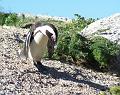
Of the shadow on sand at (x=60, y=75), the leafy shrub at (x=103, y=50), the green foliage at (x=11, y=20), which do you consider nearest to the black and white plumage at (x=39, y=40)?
the shadow on sand at (x=60, y=75)

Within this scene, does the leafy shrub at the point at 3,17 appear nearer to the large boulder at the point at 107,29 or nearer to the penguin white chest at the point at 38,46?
the large boulder at the point at 107,29

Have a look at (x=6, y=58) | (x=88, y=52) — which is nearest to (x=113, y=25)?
(x=88, y=52)

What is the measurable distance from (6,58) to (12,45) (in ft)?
3.72

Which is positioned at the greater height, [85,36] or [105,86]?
[85,36]

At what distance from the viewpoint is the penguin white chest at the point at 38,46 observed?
32.5ft

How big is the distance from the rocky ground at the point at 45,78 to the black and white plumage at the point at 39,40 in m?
0.23

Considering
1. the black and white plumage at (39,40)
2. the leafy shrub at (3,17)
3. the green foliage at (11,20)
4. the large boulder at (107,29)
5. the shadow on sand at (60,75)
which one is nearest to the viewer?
the black and white plumage at (39,40)

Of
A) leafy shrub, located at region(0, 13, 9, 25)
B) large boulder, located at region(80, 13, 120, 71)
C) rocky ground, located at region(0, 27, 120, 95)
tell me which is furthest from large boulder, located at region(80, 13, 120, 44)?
leafy shrub, located at region(0, 13, 9, 25)

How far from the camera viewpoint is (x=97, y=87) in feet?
32.7

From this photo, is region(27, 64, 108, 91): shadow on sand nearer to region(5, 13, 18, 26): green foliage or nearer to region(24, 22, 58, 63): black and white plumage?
region(24, 22, 58, 63): black and white plumage

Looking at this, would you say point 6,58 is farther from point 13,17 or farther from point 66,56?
point 13,17

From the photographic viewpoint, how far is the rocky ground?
909 cm

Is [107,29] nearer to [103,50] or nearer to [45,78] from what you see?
[103,50]

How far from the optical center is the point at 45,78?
975cm
